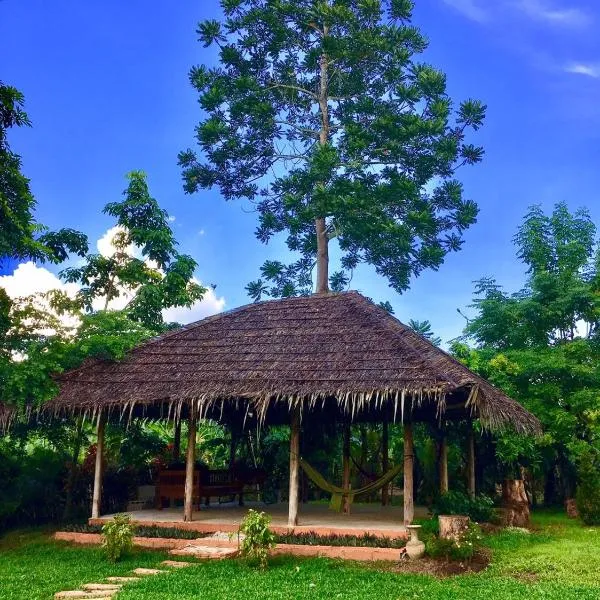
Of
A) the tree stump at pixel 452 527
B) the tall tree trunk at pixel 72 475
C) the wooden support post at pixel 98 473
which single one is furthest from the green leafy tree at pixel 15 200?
the tree stump at pixel 452 527

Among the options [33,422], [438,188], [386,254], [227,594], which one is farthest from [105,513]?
[438,188]

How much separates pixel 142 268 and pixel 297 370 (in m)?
5.68

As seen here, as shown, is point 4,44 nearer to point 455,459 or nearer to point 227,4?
point 455,459

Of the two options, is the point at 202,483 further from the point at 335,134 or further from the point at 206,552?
the point at 335,134

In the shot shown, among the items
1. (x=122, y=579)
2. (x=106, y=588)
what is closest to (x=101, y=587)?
(x=106, y=588)

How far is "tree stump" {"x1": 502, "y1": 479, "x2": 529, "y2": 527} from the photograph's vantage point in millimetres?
10930

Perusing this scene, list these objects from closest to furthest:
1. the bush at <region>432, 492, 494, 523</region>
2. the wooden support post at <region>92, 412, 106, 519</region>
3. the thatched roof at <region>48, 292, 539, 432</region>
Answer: the thatched roof at <region>48, 292, 539, 432</region> < the bush at <region>432, 492, 494, 523</region> < the wooden support post at <region>92, 412, 106, 519</region>

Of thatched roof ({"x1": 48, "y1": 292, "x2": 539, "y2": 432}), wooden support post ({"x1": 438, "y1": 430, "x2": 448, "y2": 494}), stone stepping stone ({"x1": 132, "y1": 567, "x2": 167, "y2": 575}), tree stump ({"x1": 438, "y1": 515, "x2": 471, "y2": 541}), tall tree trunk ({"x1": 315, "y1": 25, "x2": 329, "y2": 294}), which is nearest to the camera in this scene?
stone stepping stone ({"x1": 132, "y1": 567, "x2": 167, "y2": 575})

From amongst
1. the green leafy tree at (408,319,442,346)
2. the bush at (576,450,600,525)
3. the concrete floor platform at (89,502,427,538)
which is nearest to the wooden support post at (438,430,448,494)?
the concrete floor platform at (89,502,427,538)

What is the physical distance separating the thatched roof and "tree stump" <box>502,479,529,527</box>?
59.2 inches

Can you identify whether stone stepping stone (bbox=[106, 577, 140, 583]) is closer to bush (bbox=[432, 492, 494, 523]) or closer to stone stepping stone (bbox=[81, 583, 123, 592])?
stone stepping stone (bbox=[81, 583, 123, 592])

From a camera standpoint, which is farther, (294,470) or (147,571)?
(294,470)

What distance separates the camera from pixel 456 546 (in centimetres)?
778

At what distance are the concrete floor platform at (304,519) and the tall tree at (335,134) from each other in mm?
7695
